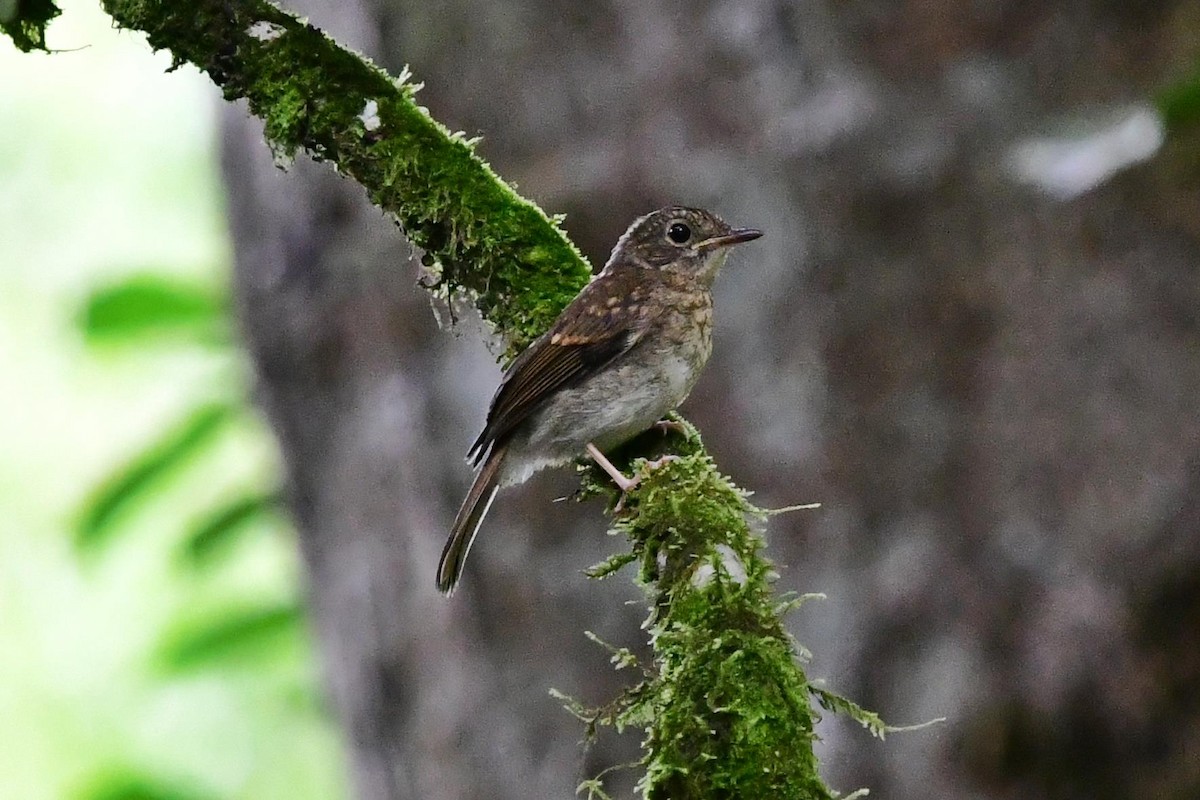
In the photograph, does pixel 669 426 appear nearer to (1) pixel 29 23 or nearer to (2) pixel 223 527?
(1) pixel 29 23

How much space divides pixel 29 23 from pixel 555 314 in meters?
1.42

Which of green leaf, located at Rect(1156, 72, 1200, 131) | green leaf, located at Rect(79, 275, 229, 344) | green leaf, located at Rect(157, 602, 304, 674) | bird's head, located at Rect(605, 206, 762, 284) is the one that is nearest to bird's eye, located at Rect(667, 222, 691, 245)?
bird's head, located at Rect(605, 206, 762, 284)

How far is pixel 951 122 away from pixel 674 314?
48.5 inches

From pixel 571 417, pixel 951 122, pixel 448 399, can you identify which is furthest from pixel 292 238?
pixel 951 122

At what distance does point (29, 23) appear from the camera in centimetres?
276

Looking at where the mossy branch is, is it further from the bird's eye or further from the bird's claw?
the bird's eye

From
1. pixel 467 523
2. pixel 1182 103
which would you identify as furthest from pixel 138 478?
pixel 1182 103

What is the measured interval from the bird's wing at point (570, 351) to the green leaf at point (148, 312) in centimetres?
202

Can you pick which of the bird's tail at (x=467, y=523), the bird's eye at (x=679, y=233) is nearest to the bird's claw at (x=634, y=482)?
the bird's tail at (x=467, y=523)

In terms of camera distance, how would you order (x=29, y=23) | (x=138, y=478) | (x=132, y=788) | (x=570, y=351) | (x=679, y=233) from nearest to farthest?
(x=29, y=23)
(x=570, y=351)
(x=679, y=233)
(x=132, y=788)
(x=138, y=478)

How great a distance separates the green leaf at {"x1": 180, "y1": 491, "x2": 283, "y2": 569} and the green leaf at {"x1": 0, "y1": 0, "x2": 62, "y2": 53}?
3014 millimetres

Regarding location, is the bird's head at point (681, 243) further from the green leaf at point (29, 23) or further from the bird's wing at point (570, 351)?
the green leaf at point (29, 23)

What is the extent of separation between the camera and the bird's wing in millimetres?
3510

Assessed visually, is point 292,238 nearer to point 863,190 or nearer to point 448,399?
point 448,399
